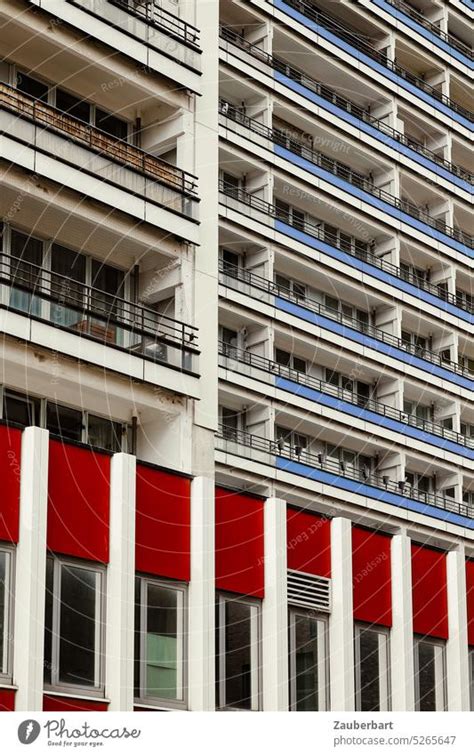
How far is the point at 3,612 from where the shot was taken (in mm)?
27875

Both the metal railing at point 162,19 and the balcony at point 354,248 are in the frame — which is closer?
the metal railing at point 162,19

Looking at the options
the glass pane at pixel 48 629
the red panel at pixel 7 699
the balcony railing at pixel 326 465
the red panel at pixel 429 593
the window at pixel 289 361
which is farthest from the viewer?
the window at pixel 289 361

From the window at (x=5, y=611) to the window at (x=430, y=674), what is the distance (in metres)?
15.3

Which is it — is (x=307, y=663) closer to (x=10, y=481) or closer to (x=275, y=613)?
(x=275, y=613)

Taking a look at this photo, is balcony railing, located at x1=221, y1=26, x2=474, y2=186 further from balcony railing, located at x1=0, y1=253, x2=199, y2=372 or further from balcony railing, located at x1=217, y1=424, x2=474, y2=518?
balcony railing, located at x1=0, y1=253, x2=199, y2=372

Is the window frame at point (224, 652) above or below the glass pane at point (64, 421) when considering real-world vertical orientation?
below

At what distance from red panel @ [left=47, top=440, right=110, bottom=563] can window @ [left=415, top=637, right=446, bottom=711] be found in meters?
13.0

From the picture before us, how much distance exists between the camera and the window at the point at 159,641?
30766 mm

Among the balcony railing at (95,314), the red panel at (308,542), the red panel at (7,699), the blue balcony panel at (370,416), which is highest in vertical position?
the blue balcony panel at (370,416)

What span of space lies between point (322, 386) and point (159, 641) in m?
31.4

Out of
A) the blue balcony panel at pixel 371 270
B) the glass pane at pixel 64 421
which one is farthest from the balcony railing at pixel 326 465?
the glass pane at pixel 64 421

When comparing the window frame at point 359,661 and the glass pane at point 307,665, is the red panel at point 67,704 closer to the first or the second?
the glass pane at point 307,665

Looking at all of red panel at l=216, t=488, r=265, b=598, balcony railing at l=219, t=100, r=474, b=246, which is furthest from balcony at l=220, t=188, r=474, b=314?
red panel at l=216, t=488, r=265, b=598
